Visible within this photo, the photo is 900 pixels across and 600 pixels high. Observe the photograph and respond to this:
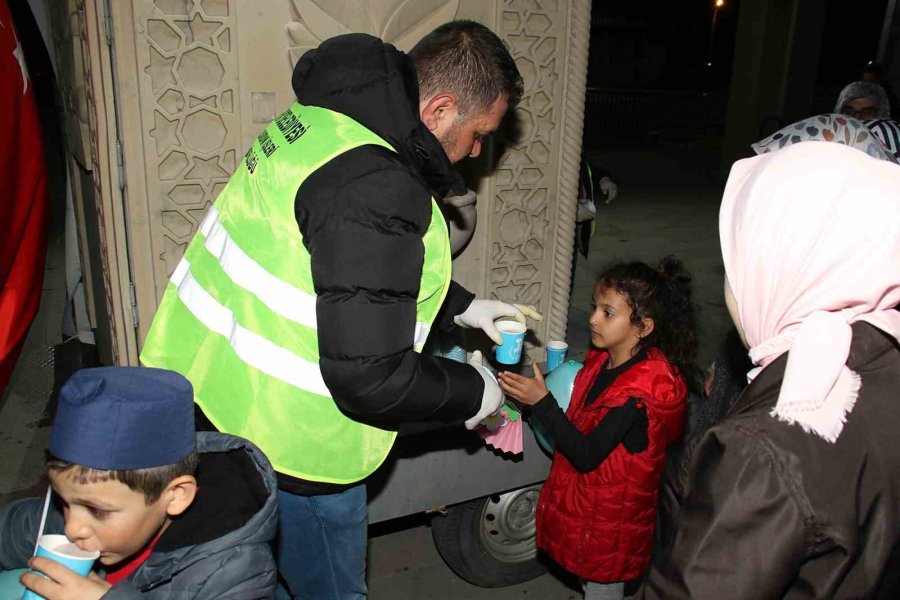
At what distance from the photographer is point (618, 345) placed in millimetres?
2471

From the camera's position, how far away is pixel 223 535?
4.85 ft

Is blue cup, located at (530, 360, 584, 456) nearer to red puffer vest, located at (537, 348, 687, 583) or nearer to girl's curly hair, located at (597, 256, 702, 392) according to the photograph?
red puffer vest, located at (537, 348, 687, 583)

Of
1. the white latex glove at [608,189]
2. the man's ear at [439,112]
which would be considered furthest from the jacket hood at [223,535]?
the white latex glove at [608,189]

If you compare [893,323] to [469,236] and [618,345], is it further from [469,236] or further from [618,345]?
[469,236]

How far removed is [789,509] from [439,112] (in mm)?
1251

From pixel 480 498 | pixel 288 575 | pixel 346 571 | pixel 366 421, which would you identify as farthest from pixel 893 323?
pixel 480 498

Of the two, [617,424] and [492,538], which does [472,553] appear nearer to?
[492,538]

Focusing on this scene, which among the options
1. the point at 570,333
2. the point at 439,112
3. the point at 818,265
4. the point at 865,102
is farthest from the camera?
the point at 570,333

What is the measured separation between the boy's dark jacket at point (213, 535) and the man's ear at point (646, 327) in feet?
4.50

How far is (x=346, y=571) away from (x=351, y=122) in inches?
47.5

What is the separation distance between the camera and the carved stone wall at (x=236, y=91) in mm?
2838

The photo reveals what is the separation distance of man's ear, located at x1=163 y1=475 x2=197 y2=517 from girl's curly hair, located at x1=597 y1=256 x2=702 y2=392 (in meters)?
1.51

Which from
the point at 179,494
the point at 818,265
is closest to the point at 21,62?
the point at 179,494

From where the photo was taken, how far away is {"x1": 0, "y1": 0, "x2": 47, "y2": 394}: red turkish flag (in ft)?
8.84
